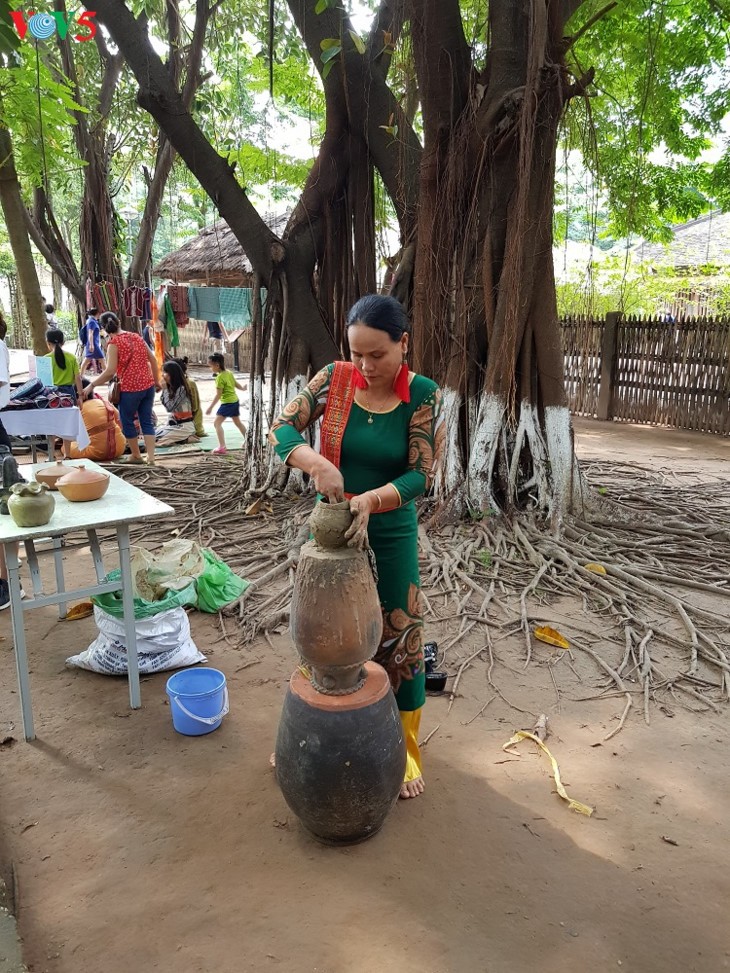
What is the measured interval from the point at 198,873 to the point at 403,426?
1.54m

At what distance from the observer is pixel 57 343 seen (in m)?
7.41

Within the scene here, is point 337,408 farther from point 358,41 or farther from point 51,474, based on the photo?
point 358,41

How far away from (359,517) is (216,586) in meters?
2.42

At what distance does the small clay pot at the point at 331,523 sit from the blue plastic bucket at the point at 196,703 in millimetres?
1204

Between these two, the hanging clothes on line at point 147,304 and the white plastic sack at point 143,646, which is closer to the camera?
the white plastic sack at point 143,646

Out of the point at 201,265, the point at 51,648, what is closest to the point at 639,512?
the point at 51,648

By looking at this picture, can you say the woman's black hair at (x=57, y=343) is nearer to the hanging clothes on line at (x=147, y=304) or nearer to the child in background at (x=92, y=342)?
the child in background at (x=92, y=342)

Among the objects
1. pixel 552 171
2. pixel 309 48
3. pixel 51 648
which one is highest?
pixel 309 48

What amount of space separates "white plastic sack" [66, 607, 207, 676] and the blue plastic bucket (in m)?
0.44

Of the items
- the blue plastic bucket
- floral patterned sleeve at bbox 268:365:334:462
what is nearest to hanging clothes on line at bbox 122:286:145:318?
the blue plastic bucket

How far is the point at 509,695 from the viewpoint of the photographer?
3.16m

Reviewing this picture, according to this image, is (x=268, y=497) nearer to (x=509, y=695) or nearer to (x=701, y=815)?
(x=509, y=695)

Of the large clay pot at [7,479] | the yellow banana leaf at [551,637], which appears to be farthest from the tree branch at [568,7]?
the large clay pot at [7,479]

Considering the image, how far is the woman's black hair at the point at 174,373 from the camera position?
9.57 meters
